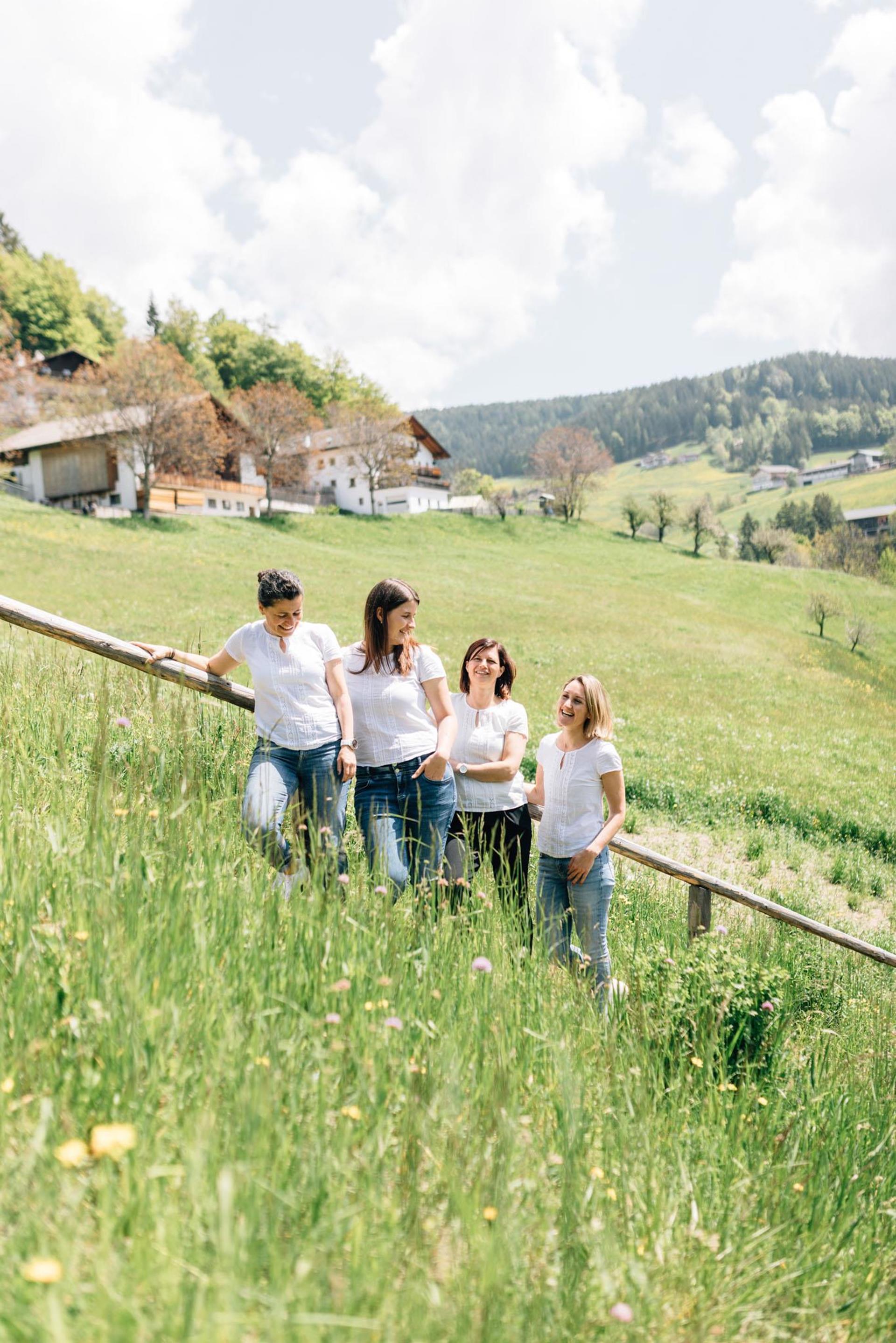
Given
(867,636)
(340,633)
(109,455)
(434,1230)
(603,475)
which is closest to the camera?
(434,1230)

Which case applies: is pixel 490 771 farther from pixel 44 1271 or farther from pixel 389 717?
pixel 44 1271

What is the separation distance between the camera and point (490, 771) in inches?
197

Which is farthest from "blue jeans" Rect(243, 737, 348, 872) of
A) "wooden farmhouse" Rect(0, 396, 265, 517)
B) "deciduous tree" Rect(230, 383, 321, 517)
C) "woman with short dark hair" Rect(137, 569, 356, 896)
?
"deciduous tree" Rect(230, 383, 321, 517)

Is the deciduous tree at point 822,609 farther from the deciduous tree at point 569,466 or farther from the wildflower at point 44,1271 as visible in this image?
the wildflower at point 44,1271

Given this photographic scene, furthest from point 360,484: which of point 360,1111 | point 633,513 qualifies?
point 360,1111

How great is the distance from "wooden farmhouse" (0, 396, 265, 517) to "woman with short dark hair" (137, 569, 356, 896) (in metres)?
46.2

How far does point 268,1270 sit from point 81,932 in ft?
3.34

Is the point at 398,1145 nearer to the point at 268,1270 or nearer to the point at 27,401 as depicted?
the point at 268,1270

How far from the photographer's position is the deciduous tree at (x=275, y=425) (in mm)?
53875

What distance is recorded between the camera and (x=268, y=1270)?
1551 millimetres

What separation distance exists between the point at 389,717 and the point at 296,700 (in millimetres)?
529

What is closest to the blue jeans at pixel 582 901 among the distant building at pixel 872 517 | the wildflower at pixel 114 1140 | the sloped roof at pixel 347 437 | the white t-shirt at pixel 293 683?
the white t-shirt at pixel 293 683

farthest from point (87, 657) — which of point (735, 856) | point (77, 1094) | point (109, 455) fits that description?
point (109, 455)

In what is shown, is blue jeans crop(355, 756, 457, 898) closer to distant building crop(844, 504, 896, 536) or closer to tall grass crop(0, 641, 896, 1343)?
tall grass crop(0, 641, 896, 1343)
